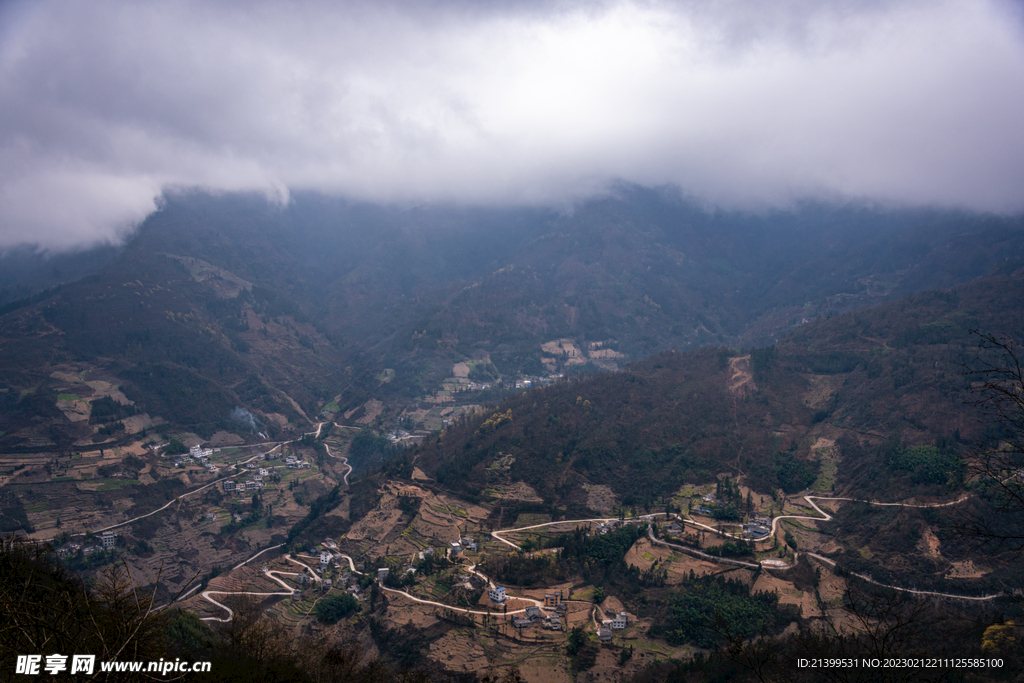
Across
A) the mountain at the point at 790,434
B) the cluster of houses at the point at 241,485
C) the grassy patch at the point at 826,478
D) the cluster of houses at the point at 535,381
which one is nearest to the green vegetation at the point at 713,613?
the mountain at the point at 790,434

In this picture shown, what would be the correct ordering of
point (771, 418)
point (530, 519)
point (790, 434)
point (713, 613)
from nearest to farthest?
point (713, 613) < point (530, 519) < point (790, 434) < point (771, 418)

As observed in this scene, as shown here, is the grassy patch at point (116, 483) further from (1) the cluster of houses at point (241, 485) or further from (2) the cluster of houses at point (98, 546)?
(1) the cluster of houses at point (241, 485)

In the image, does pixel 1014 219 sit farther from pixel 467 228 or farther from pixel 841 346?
pixel 467 228

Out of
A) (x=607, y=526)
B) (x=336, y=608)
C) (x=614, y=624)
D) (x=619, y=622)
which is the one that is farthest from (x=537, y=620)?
(x=336, y=608)

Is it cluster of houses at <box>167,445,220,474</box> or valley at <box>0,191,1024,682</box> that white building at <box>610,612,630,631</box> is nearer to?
valley at <box>0,191,1024,682</box>

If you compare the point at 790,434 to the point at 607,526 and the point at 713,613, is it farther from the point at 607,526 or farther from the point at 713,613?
the point at 713,613

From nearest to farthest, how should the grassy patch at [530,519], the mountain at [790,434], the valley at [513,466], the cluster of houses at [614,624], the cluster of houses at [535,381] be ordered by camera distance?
the cluster of houses at [614,624]
the valley at [513,466]
the mountain at [790,434]
the grassy patch at [530,519]
the cluster of houses at [535,381]

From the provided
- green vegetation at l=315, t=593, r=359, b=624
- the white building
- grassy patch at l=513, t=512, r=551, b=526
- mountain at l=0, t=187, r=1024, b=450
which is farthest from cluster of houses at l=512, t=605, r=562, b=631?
mountain at l=0, t=187, r=1024, b=450

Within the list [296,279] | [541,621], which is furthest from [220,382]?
[541,621]

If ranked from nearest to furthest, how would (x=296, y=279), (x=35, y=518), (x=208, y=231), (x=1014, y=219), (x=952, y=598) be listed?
(x=952, y=598)
(x=35, y=518)
(x=1014, y=219)
(x=208, y=231)
(x=296, y=279)

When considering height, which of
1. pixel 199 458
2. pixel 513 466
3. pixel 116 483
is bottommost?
pixel 199 458

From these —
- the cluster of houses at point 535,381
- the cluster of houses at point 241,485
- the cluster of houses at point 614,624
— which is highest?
the cluster of houses at point 535,381
